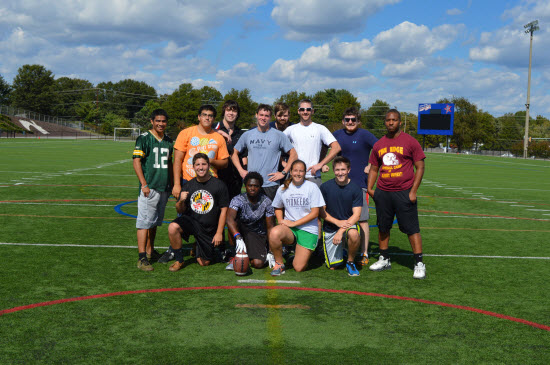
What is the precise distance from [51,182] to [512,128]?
351 feet

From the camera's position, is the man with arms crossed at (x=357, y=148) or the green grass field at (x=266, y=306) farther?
the man with arms crossed at (x=357, y=148)

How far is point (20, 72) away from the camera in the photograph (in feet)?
382

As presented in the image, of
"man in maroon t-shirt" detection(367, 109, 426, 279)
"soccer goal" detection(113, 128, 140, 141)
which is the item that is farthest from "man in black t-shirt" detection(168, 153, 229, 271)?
"soccer goal" detection(113, 128, 140, 141)

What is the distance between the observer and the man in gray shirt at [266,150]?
6.25 m

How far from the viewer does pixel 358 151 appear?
6.62 metres

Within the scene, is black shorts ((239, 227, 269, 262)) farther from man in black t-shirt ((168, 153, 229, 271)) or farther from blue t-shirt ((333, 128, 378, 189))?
blue t-shirt ((333, 128, 378, 189))

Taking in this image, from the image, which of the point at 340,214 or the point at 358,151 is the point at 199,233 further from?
the point at 358,151

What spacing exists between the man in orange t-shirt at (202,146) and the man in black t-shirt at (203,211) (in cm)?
25

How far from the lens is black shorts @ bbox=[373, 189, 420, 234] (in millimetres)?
5719

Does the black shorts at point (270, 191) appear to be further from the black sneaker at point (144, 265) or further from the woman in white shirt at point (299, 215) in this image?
the black sneaker at point (144, 265)

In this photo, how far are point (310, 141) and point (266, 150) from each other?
0.68m

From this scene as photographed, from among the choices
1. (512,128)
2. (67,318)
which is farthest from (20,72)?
(67,318)

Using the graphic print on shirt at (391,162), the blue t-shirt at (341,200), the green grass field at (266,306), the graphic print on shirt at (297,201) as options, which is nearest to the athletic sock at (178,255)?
the green grass field at (266,306)

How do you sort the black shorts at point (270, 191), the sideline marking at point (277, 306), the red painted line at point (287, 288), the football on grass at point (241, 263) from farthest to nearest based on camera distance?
the black shorts at point (270, 191) < the football on grass at point (241, 263) < the sideline marking at point (277, 306) < the red painted line at point (287, 288)
